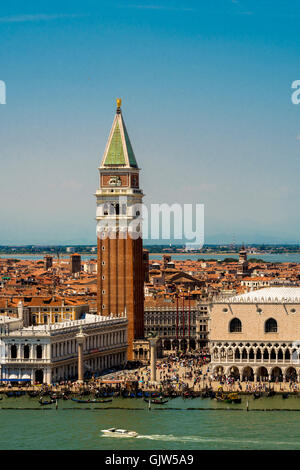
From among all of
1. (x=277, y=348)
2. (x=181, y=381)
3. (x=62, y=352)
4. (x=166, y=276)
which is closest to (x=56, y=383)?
(x=62, y=352)

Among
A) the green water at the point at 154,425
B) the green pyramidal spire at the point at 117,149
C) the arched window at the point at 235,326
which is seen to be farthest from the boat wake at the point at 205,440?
the green pyramidal spire at the point at 117,149

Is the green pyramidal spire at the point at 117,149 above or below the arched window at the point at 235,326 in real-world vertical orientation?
above

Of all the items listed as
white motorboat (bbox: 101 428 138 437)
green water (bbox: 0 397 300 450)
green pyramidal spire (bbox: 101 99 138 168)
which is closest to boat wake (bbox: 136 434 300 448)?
green water (bbox: 0 397 300 450)

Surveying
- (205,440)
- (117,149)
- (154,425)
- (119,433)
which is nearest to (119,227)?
(117,149)

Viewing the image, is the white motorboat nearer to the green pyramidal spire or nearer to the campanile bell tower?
the campanile bell tower

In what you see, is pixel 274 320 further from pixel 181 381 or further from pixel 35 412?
pixel 35 412

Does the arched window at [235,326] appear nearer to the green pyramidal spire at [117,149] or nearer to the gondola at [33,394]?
the gondola at [33,394]

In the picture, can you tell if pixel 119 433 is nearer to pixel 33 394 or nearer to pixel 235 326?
pixel 33 394

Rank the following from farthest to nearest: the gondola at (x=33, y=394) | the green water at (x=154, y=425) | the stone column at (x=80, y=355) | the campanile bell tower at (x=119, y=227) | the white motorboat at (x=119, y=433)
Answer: the campanile bell tower at (x=119, y=227) → the stone column at (x=80, y=355) → the gondola at (x=33, y=394) → the white motorboat at (x=119, y=433) → the green water at (x=154, y=425)

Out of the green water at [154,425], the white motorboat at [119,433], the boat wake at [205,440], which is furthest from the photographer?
the white motorboat at [119,433]
